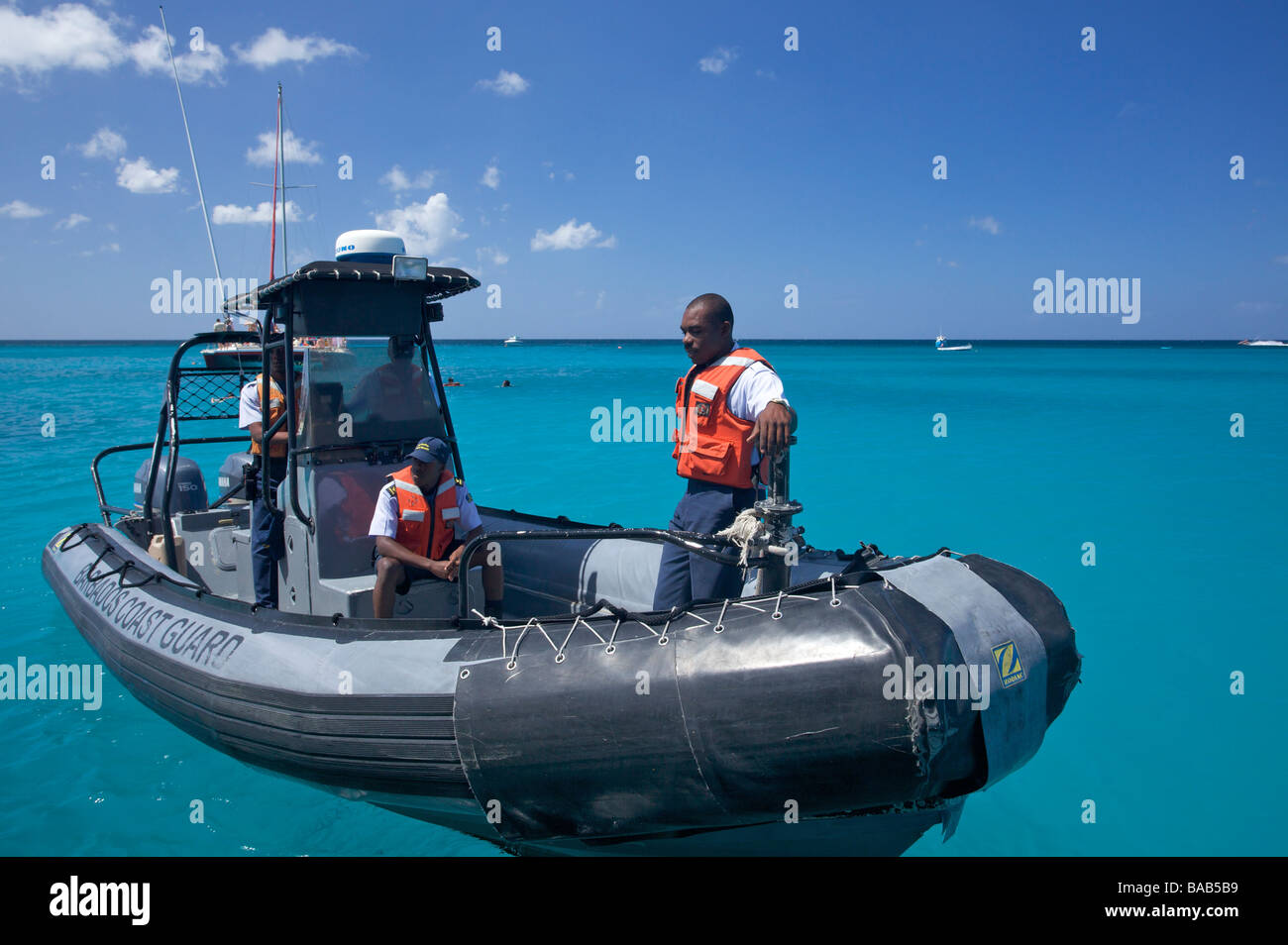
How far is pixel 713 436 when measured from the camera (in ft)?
10.4

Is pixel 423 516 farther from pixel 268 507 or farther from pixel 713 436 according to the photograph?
pixel 713 436

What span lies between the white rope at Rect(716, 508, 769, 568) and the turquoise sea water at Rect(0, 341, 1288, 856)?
2186 millimetres

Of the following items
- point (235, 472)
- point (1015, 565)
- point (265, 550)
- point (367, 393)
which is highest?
point (367, 393)

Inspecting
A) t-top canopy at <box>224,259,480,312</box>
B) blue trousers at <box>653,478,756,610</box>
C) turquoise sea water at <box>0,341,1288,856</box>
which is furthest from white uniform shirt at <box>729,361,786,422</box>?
turquoise sea water at <box>0,341,1288,856</box>

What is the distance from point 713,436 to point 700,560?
0.54m

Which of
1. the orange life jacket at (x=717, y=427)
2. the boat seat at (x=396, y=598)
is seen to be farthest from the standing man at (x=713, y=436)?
the boat seat at (x=396, y=598)

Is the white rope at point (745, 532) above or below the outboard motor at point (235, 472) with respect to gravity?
below

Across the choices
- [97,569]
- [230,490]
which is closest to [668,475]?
[230,490]

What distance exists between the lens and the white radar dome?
410 centimetres

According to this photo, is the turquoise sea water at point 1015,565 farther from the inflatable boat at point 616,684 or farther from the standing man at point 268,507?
the standing man at point 268,507

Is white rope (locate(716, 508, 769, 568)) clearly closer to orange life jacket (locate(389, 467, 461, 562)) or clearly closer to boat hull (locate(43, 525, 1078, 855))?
boat hull (locate(43, 525, 1078, 855))

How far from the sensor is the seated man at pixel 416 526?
3.64 m

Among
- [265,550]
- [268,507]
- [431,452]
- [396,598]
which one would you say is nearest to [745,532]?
[431,452]
